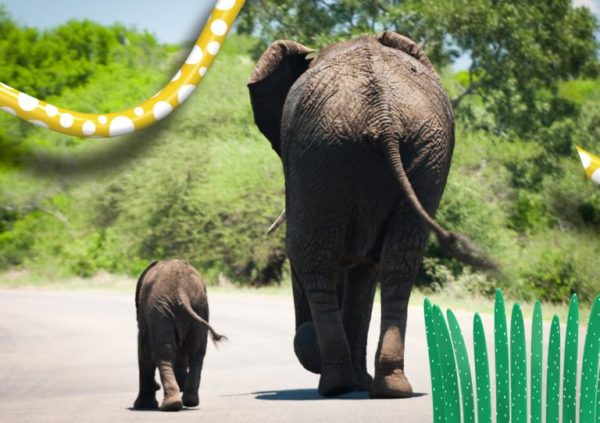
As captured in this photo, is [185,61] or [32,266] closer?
[185,61]

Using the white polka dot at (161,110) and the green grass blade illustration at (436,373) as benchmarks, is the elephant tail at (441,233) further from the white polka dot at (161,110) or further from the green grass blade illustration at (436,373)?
the white polka dot at (161,110)

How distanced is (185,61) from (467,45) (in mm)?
26939

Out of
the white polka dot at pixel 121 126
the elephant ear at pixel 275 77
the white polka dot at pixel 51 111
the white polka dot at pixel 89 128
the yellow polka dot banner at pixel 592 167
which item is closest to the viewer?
the white polka dot at pixel 121 126

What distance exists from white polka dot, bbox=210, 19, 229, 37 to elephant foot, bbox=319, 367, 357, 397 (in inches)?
122

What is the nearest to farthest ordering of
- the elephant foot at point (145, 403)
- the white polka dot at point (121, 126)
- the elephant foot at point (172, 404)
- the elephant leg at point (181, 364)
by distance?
1. the white polka dot at point (121, 126)
2. the elephant foot at point (172, 404)
3. the elephant foot at point (145, 403)
4. the elephant leg at point (181, 364)

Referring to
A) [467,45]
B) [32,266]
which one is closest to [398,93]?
[467,45]

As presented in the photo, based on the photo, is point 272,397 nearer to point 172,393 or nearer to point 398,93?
point 172,393

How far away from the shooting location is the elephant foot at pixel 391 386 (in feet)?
29.0

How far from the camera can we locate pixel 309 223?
30.3 ft

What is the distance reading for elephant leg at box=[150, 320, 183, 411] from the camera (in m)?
9.09

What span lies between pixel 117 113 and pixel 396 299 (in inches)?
138

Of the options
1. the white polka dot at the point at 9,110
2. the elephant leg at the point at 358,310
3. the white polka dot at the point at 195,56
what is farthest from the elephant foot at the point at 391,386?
the white polka dot at the point at 9,110

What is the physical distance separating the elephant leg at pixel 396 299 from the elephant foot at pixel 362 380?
0.75 metres

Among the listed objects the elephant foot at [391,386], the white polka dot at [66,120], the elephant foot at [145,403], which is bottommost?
the elephant foot at [145,403]
